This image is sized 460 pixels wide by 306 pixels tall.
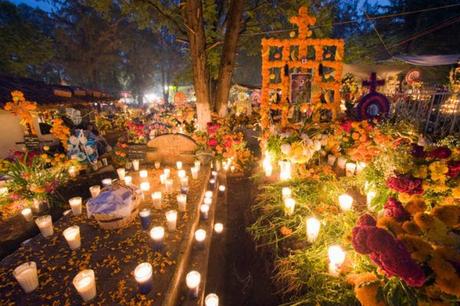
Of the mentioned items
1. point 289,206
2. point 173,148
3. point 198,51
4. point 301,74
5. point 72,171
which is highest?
point 198,51

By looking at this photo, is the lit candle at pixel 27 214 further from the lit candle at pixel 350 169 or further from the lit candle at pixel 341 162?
the lit candle at pixel 341 162

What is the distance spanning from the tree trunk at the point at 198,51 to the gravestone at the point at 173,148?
1.99m

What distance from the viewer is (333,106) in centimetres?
982

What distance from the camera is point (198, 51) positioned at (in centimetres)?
899

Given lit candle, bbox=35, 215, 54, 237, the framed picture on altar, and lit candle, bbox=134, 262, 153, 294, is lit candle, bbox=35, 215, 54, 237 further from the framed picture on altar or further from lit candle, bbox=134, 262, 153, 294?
the framed picture on altar

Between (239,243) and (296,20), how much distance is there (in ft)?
27.9

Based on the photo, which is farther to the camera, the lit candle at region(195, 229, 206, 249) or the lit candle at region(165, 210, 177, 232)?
the lit candle at region(195, 229, 206, 249)

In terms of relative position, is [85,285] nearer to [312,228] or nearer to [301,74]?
[312,228]

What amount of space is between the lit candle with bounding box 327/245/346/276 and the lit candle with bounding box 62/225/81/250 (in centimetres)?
388

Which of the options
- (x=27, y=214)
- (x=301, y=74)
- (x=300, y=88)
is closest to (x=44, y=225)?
(x=27, y=214)

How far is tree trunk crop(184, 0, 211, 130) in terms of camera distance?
840 centimetres

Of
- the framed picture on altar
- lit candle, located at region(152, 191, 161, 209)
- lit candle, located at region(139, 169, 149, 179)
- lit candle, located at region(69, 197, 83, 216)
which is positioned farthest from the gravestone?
the framed picture on altar

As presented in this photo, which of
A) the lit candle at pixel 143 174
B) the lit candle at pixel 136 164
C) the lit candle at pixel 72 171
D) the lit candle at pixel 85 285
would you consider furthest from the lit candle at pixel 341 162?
the lit candle at pixel 72 171

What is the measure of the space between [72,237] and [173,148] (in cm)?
471
